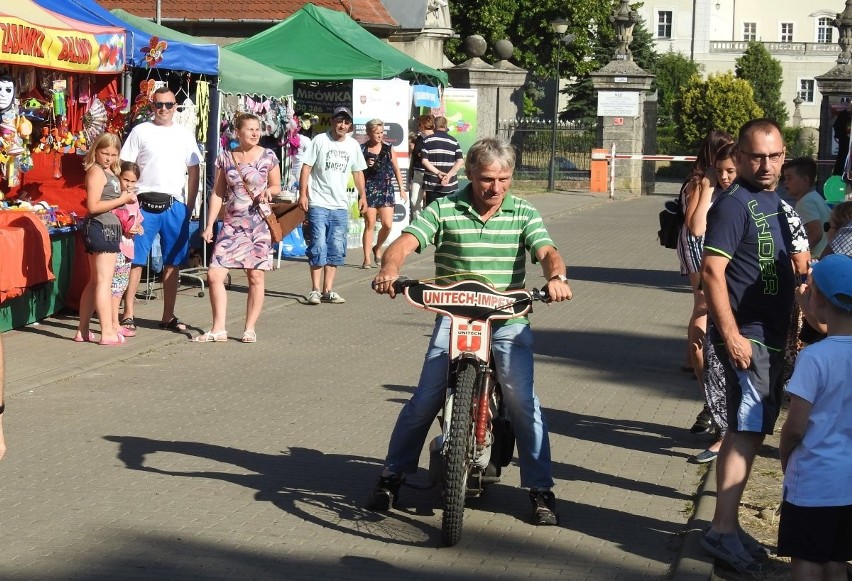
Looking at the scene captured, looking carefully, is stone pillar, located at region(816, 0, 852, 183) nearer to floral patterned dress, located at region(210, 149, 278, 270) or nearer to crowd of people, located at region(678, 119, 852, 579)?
floral patterned dress, located at region(210, 149, 278, 270)

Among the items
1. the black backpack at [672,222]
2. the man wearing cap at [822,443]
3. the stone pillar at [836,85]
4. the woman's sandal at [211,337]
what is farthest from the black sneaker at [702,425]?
the stone pillar at [836,85]

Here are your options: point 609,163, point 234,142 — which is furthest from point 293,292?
point 609,163

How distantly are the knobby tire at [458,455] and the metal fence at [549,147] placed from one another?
31.1 metres

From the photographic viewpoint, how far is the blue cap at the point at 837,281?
4391mm

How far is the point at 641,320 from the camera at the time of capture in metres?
13.3

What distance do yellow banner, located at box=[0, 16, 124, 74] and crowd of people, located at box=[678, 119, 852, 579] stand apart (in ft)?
21.8

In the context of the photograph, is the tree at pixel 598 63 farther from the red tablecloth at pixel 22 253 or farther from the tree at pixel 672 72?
the red tablecloth at pixel 22 253

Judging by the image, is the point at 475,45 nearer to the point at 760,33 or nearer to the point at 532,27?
the point at 532,27

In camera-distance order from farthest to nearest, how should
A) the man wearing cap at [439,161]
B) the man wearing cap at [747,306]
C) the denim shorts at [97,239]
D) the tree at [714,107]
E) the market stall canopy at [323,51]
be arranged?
the tree at [714,107] < the market stall canopy at [323,51] < the man wearing cap at [439,161] < the denim shorts at [97,239] < the man wearing cap at [747,306]

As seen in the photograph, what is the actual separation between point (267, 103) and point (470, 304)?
36.2 ft

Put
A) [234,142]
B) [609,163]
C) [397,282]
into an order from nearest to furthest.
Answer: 1. [397,282]
2. [234,142]
3. [609,163]

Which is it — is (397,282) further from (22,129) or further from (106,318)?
(22,129)

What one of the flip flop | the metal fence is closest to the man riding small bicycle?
the flip flop

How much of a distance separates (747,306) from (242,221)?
244 inches
